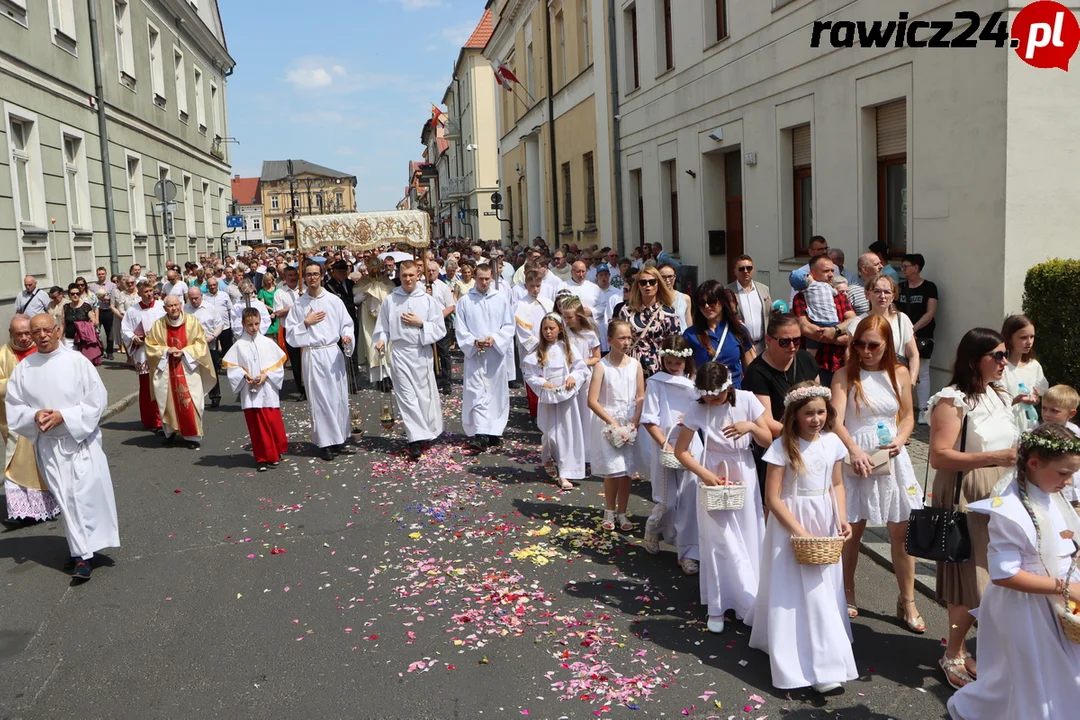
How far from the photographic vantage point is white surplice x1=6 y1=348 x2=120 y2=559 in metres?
6.73

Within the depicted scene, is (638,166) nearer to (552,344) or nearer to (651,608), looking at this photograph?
(552,344)

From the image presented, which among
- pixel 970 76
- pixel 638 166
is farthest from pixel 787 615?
pixel 638 166

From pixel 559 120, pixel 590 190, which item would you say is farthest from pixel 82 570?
pixel 559 120

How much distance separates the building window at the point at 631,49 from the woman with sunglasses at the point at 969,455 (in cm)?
1788

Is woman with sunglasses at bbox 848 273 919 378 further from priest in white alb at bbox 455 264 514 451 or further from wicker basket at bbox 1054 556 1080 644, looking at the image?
priest in white alb at bbox 455 264 514 451

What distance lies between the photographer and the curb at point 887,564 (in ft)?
18.9

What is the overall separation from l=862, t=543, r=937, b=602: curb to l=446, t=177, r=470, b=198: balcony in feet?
163

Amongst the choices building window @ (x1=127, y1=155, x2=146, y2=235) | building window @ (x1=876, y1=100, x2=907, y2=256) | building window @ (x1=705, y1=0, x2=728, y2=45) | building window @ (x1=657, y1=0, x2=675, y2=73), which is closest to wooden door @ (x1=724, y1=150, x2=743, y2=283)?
building window @ (x1=705, y1=0, x2=728, y2=45)

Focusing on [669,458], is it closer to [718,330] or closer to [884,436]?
[718,330]

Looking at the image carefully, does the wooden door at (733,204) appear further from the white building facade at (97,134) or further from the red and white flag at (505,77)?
the red and white flag at (505,77)

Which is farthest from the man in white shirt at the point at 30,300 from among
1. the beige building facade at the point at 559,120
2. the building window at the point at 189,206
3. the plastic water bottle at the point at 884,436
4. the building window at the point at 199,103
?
the building window at the point at 199,103

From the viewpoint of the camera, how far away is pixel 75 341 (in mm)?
15234

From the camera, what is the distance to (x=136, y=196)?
82.9 ft

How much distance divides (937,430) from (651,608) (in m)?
1.96
